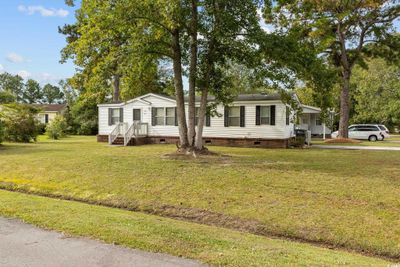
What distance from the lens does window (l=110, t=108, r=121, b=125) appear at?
2464cm

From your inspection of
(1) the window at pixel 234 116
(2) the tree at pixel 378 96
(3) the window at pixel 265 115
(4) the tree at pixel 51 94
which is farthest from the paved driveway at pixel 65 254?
(4) the tree at pixel 51 94

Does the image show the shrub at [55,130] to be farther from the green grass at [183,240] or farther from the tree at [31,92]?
the tree at [31,92]

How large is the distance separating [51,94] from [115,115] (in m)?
69.7

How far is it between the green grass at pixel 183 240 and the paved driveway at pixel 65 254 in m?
0.23

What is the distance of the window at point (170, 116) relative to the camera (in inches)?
901

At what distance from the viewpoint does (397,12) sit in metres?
24.6

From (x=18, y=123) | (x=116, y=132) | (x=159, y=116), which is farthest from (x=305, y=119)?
(x=18, y=123)

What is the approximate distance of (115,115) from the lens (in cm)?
2475

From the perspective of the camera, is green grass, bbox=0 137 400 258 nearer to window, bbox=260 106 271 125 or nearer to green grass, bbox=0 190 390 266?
green grass, bbox=0 190 390 266

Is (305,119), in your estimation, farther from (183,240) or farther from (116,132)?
(183,240)

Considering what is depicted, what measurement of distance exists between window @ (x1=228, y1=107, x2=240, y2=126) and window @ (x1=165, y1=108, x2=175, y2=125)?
390 centimetres

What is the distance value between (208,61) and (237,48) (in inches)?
51.9

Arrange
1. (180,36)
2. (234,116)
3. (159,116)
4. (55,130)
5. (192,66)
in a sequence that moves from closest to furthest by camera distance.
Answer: (192,66)
(180,36)
(234,116)
(159,116)
(55,130)

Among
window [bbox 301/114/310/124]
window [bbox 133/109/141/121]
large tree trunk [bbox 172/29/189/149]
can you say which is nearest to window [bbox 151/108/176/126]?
window [bbox 133/109/141/121]
